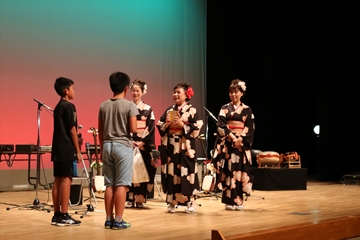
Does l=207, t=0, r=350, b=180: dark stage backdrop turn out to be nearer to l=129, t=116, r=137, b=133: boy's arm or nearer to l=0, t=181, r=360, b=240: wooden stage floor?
l=0, t=181, r=360, b=240: wooden stage floor

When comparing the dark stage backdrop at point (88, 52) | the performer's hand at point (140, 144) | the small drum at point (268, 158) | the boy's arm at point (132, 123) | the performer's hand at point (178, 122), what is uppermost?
the dark stage backdrop at point (88, 52)

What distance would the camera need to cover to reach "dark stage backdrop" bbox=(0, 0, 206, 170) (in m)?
7.97

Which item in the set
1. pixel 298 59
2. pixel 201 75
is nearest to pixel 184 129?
pixel 201 75

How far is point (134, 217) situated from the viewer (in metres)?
5.26

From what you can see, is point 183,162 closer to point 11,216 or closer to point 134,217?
point 134,217

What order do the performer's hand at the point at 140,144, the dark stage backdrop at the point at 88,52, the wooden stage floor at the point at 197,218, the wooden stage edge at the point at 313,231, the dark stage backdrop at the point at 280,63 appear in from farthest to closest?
the dark stage backdrop at the point at 280,63 < the dark stage backdrop at the point at 88,52 < the performer's hand at the point at 140,144 < the wooden stage floor at the point at 197,218 < the wooden stage edge at the point at 313,231

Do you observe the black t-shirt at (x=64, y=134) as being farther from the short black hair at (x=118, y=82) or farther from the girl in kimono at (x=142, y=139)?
the girl in kimono at (x=142, y=139)

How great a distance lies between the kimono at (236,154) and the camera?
19.5ft

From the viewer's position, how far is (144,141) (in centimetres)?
597

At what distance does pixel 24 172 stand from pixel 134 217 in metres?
3.51

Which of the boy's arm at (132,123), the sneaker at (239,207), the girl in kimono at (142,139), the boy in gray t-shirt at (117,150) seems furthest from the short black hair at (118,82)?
the sneaker at (239,207)

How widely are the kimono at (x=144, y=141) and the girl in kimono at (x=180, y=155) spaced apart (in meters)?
0.29

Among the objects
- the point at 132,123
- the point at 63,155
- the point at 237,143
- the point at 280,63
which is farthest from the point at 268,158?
the point at 63,155

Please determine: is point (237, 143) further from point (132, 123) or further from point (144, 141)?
point (132, 123)
